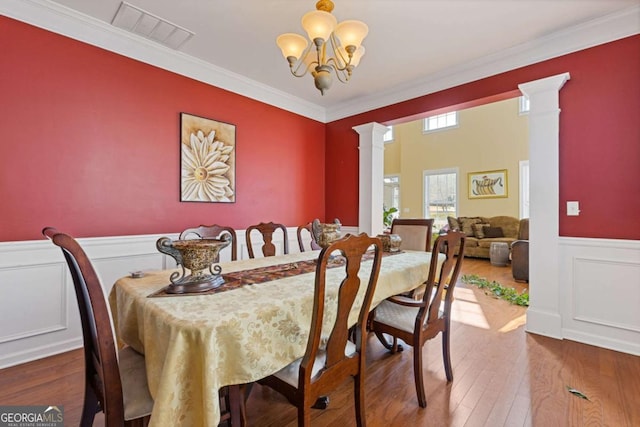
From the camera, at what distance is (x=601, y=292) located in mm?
2436

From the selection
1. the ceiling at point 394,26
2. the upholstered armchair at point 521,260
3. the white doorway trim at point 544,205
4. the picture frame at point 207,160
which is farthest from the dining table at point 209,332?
the upholstered armchair at point 521,260

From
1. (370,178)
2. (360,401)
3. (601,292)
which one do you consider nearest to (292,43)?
(360,401)

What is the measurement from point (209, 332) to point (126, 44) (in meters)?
2.86

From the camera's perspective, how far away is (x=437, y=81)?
339 centimetres

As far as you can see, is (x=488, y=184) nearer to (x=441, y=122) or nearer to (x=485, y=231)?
(x=485, y=231)

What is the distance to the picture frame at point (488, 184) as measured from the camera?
6.89 m

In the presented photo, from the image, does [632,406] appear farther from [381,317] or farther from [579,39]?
Result: [579,39]

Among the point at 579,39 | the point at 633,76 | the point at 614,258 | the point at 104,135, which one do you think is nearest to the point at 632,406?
the point at 614,258

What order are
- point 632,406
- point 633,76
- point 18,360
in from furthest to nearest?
point 633,76
point 18,360
point 632,406

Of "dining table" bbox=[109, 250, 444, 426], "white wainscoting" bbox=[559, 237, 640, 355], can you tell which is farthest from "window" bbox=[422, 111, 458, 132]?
"dining table" bbox=[109, 250, 444, 426]

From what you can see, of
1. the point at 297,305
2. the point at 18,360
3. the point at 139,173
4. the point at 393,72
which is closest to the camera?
the point at 297,305

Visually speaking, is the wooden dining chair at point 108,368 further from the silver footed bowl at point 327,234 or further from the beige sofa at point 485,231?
the beige sofa at point 485,231

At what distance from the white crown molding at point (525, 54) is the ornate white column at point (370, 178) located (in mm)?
363

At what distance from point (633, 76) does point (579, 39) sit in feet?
1.71
